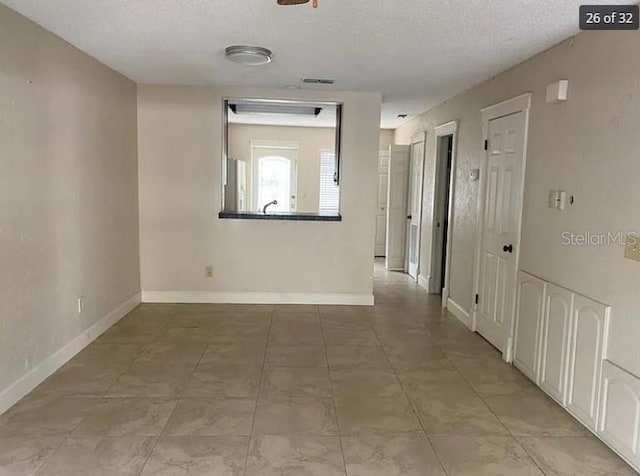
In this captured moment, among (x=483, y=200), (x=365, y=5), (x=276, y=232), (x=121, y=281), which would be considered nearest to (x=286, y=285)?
(x=276, y=232)

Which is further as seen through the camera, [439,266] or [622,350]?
[439,266]

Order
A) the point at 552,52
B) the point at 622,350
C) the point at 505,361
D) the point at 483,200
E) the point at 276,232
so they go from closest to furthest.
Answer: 1. the point at 622,350
2. the point at 552,52
3. the point at 505,361
4. the point at 483,200
5. the point at 276,232

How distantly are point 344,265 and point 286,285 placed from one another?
695mm

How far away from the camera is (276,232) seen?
519 centimetres

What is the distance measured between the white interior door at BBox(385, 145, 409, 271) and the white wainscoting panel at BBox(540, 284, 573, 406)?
14.4 feet

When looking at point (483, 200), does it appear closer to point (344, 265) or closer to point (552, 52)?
point (552, 52)

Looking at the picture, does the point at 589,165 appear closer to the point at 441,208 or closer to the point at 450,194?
the point at 450,194

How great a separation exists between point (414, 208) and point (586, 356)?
4.38 meters

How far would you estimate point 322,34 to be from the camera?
3039 mm

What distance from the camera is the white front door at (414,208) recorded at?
6.56 metres

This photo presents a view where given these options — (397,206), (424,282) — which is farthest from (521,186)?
(397,206)

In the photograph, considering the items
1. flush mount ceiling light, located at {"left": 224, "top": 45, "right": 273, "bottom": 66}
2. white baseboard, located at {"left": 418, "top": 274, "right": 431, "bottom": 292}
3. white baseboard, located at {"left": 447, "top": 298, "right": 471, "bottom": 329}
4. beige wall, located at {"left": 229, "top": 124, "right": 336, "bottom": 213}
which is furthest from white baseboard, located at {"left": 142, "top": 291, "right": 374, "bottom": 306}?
beige wall, located at {"left": 229, "top": 124, "right": 336, "bottom": 213}

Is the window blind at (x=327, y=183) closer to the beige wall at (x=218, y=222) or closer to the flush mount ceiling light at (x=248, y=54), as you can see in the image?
the beige wall at (x=218, y=222)

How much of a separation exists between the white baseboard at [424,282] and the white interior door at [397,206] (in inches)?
41.4
